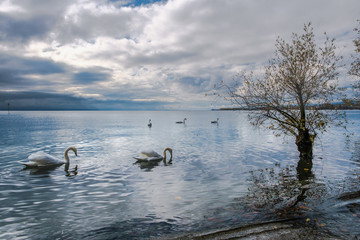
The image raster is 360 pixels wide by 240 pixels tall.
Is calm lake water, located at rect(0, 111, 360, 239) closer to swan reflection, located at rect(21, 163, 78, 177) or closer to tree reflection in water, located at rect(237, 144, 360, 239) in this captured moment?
tree reflection in water, located at rect(237, 144, 360, 239)

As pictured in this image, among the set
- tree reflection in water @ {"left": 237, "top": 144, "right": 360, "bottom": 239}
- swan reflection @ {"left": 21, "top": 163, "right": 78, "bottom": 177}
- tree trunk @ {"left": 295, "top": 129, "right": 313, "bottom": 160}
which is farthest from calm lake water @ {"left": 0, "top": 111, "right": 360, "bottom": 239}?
tree trunk @ {"left": 295, "top": 129, "right": 313, "bottom": 160}

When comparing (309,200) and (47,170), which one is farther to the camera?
(47,170)

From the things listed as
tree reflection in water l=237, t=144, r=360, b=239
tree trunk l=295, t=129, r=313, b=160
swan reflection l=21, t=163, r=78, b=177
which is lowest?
swan reflection l=21, t=163, r=78, b=177

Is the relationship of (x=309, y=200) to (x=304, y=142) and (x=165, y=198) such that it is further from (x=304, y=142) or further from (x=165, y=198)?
(x=304, y=142)

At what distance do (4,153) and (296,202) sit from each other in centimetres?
2594

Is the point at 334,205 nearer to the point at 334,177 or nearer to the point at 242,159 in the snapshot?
the point at 334,177

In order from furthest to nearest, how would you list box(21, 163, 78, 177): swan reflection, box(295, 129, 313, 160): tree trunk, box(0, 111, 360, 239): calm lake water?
1. box(295, 129, 313, 160): tree trunk
2. box(21, 163, 78, 177): swan reflection
3. box(0, 111, 360, 239): calm lake water

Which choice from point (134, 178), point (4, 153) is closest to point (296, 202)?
point (134, 178)

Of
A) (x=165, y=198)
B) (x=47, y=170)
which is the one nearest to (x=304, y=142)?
(x=165, y=198)

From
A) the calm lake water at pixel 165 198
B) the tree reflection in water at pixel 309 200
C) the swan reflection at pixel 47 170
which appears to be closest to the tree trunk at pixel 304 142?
the calm lake water at pixel 165 198

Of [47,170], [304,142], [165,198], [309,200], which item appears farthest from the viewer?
[304,142]

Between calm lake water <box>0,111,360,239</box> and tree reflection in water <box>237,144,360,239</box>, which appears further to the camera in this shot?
calm lake water <box>0,111,360,239</box>

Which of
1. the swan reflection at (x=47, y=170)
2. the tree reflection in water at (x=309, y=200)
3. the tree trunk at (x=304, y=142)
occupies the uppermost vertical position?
the tree trunk at (x=304, y=142)

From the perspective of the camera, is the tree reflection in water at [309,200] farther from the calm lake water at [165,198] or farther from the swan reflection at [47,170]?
the swan reflection at [47,170]
